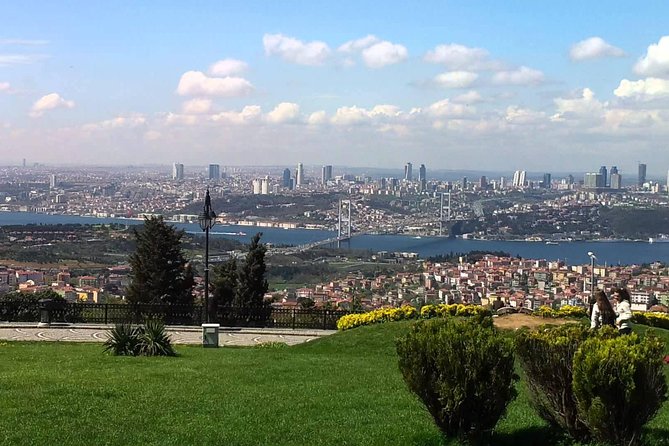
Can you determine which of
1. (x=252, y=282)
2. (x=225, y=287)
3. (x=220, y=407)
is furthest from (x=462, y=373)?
(x=225, y=287)

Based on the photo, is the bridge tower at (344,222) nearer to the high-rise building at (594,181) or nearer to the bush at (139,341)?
the high-rise building at (594,181)

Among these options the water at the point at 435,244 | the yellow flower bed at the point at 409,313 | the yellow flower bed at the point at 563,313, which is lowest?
the water at the point at 435,244

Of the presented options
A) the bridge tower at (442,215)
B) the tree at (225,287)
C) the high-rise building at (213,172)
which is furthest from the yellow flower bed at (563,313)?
the high-rise building at (213,172)

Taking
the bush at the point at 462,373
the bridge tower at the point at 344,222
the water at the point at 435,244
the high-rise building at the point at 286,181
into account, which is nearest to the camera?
the bush at the point at 462,373

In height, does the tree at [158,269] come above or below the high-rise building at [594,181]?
below

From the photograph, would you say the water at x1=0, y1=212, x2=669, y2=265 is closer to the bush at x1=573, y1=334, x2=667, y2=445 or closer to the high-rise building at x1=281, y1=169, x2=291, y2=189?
the high-rise building at x1=281, y1=169, x2=291, y2=189

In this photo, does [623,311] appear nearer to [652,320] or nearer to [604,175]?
[652,320]

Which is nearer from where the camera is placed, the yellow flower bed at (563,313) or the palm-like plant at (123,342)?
the palm-like plant at (123,342)
